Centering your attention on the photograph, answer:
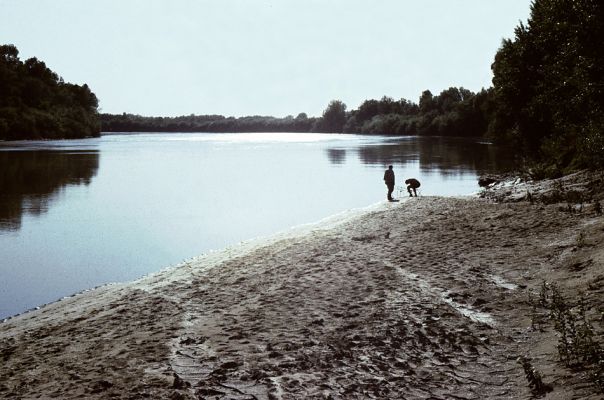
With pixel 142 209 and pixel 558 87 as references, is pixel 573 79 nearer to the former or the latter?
pixel 558 87

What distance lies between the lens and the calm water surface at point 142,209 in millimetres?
20969

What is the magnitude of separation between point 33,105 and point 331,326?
617 ft

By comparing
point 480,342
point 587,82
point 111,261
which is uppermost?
point 587,82

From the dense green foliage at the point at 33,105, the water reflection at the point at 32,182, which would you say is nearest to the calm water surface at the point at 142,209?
the water reflection at the point at 32,182

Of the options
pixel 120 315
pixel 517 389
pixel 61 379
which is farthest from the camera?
pixel 120 315

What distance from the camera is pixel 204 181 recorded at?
57.2m

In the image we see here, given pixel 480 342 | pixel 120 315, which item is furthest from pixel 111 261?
pixel 480 342

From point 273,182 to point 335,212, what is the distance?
2157 cm

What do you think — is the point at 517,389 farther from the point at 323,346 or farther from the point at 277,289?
the point at 277,289

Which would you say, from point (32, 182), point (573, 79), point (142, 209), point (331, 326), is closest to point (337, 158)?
point (32, 182)

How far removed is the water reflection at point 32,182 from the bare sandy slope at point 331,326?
60.7ft

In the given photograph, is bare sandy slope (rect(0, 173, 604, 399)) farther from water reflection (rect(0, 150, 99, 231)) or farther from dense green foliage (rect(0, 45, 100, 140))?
dense green foliage (rect(0, 45, 100, 140))

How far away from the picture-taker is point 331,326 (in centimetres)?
1055

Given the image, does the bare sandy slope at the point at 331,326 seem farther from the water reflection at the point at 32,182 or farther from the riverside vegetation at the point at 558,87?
the water reflection at the point at 32,182
